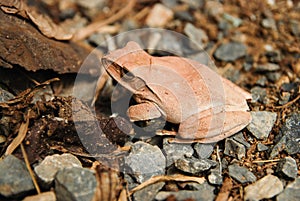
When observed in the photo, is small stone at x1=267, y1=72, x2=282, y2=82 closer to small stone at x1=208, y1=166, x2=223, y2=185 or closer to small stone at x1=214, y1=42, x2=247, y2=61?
small stone at x1=214, y1=42, x2=247, y2=61

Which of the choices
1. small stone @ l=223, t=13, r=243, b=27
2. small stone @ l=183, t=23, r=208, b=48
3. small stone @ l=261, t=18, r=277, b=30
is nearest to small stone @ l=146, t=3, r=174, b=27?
small stone @ l=183, t=23, r=208, b=48

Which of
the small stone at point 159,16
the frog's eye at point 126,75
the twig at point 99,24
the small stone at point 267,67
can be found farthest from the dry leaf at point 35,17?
the small stone at point 267,67

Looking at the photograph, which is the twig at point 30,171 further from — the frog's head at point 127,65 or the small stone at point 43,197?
the frog's head at point 127,65

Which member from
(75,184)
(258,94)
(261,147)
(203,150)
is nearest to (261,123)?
(261,147)

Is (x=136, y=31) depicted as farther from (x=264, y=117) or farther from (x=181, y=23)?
(x=264, y=117)

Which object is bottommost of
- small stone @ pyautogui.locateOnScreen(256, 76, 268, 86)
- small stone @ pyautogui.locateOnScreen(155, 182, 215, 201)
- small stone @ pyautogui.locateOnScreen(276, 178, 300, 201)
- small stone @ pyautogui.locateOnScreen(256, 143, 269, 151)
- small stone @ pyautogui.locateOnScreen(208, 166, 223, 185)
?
small stone @ pyautogui.locateOnScreen(155, 182, 215, 201)

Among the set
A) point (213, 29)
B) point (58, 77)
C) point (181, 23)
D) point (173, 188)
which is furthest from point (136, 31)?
point (173, 188)

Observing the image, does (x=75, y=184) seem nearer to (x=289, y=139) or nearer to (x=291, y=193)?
(x=291, y=193)
